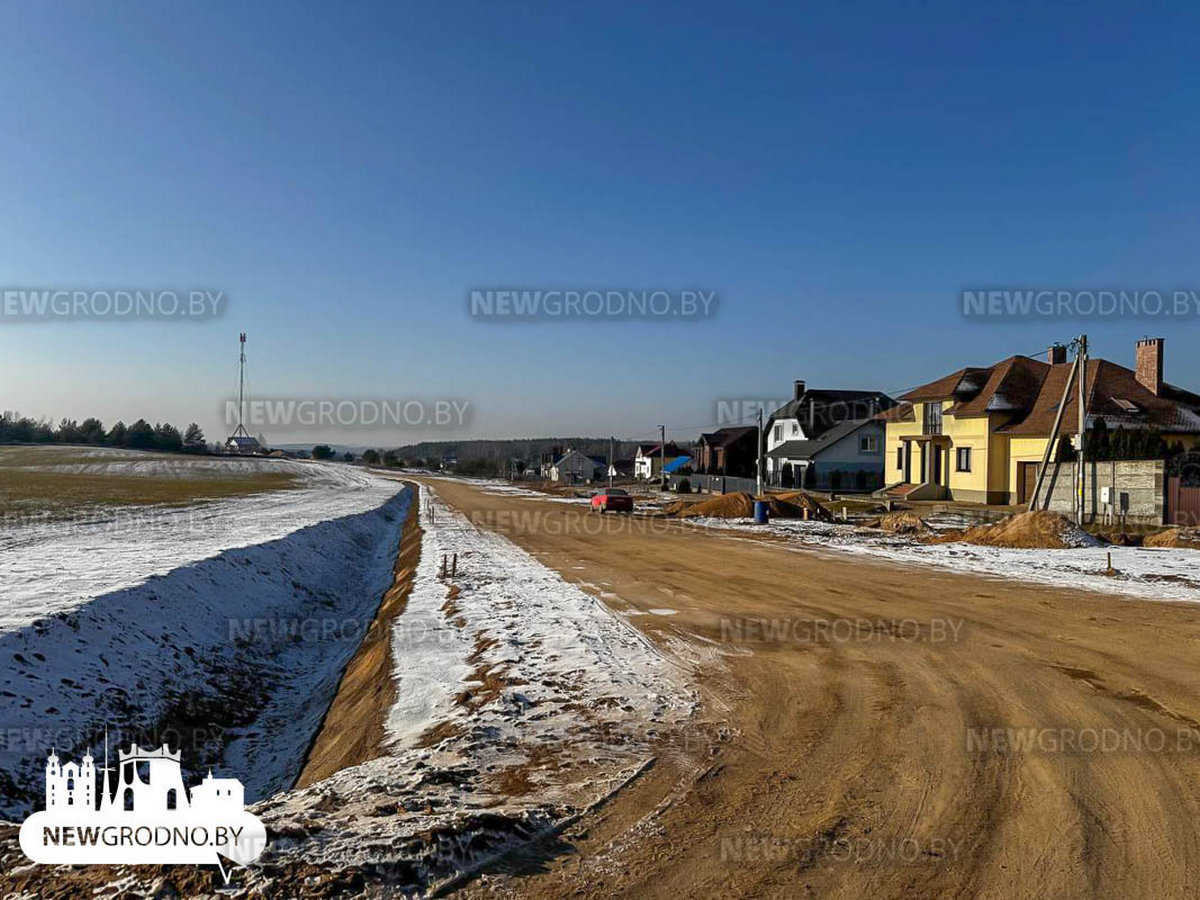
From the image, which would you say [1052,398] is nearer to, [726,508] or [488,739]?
[726,508]

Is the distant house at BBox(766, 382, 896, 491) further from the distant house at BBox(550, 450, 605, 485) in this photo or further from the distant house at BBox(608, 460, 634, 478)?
the distant house at BBox(608, 460, 634, 478)

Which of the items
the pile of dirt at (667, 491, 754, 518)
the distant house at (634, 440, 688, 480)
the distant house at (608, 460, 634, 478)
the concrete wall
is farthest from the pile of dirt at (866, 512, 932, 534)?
the distant house at (608, 460, 634, 478)

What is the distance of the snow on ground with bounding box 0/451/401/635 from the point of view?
11672 millimetres

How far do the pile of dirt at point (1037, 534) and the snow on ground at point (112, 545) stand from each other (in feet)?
73.1

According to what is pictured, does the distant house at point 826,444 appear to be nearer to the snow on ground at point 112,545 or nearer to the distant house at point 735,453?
the distant house at point 735,453

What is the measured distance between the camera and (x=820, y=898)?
435cm

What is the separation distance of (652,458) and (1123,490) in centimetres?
7722

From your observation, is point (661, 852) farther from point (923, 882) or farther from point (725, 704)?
point (725, 704)

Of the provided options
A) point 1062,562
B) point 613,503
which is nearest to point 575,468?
point 613,503

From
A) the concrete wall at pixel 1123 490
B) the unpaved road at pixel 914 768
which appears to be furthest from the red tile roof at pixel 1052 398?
the unpaved road at pixel 914 768

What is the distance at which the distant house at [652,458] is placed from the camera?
10288cm

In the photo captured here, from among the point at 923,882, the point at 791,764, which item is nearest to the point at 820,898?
the point at 923,882

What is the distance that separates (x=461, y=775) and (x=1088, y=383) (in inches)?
1646

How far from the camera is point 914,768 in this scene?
6.25 metres
